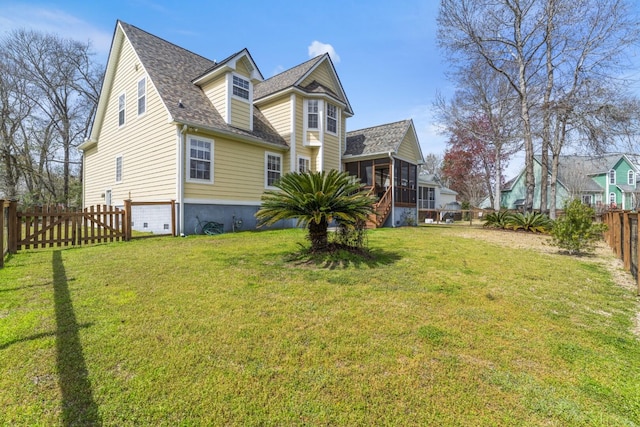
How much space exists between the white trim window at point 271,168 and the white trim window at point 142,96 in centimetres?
530

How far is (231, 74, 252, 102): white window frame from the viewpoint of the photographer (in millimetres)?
12117

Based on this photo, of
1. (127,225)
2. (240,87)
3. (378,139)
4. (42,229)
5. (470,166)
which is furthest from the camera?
(470,166)

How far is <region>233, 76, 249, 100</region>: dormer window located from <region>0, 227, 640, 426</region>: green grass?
9.39 metres

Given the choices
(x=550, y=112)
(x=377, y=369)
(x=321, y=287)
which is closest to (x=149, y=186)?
(x=321, y=287)

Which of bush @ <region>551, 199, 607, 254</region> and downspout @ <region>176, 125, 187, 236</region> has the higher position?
downspout @ <region>176, 125, 187, 236</region>

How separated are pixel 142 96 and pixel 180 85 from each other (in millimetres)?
1633

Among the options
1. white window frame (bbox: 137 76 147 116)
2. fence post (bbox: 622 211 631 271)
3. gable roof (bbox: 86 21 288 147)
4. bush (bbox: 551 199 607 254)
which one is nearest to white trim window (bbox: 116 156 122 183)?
white window frame (bbox: 137 76 147 116)

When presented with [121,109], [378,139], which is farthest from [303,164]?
[121,109]

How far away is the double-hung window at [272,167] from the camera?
13.1 m

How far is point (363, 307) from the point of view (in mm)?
3691

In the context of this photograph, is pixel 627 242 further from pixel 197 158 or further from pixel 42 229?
pixel 42 229

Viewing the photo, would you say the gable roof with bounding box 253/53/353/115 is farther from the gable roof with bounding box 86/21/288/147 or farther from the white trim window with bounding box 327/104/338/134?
the gable roof with bounding box 86/21/288/147

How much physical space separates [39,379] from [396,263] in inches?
210

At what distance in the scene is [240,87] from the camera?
12406 mm
